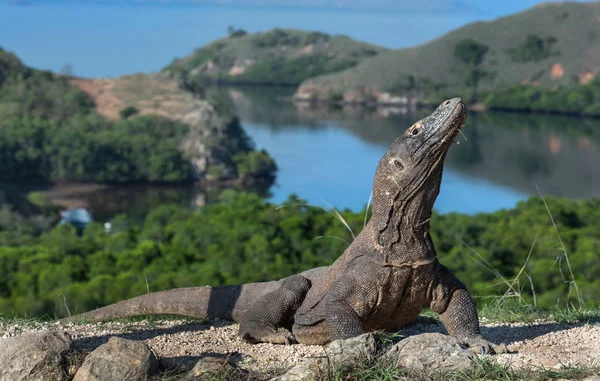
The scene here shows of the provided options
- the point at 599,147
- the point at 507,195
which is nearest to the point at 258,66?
the point at 599,147

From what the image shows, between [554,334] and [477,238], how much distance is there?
20046 millimetres

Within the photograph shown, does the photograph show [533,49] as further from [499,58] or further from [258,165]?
[258,165]

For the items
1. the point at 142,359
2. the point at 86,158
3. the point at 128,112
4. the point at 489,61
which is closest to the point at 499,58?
the point at 489,61

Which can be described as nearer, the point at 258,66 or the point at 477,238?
the point at 477,238

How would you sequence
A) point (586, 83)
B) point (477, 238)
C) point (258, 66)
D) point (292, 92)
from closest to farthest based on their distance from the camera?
point (477, 238) < point (586, 83) < point (292, 92) < point (258, 66)

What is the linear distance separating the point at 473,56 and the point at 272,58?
39.5 m

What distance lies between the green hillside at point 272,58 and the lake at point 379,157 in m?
32.7

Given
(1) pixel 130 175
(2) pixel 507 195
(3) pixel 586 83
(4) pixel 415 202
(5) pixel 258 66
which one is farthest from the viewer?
(5) pixel 258 66

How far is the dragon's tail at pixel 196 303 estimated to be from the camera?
6.24 m

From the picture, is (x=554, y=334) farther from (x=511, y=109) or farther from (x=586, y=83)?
(x=586, y=83)

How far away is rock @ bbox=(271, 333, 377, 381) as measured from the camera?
14.2 feet

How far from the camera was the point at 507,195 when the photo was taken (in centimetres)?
4684

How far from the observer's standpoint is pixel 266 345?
Answer: 556 centimetres

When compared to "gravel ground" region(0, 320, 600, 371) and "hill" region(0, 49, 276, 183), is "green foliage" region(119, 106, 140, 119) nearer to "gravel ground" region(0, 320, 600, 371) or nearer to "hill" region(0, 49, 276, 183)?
"hill" region(0, 49, 276, 183)
